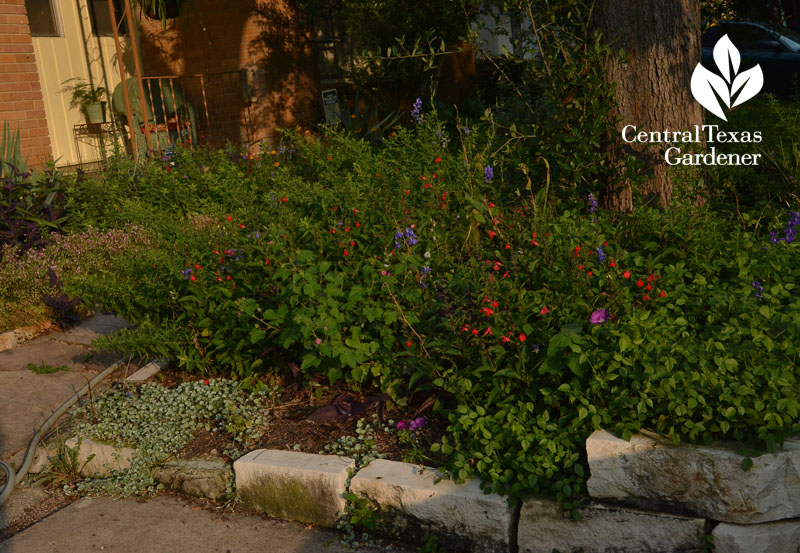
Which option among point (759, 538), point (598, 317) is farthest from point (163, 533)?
point (759, 538)

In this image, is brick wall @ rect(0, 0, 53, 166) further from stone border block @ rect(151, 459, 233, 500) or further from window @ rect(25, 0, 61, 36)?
stone border block @ rect(151, 459, 233, 500)

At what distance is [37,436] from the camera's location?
399 centimetres

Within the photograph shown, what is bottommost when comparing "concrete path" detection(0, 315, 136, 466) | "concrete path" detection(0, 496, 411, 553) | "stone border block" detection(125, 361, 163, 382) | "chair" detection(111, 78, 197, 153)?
"concrete path" detection(0, 496, 411, 553)

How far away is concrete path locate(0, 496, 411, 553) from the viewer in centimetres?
318

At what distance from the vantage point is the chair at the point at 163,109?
10562 mm

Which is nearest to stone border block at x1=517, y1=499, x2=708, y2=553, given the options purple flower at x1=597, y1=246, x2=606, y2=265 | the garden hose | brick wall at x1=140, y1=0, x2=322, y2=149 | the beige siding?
purple flower at x1=597, y1=246, x2=606, y2=265

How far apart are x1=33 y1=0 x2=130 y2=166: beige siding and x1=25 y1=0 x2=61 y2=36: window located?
88 millimetres

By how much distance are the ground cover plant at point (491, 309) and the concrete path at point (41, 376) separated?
0.56 m

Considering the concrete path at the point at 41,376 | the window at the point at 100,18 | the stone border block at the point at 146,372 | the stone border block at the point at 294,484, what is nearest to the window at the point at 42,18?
the window at the point at 100,18

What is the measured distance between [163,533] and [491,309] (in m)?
1.72

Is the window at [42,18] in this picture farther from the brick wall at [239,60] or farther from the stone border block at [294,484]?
the stone border block at [294,484]

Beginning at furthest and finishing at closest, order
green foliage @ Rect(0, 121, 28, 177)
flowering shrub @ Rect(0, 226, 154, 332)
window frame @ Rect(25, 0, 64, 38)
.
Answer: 1. window frame @ Rect(25, 0, 64, 38)
2. green foliage @ Rect(0, 121, 28, 177)
3. flowering shrub @ Rect(0, 226, 154, 332)

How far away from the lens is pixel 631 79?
4523mm

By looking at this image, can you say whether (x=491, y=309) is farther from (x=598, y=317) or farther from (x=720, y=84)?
(x=720, y=84)
